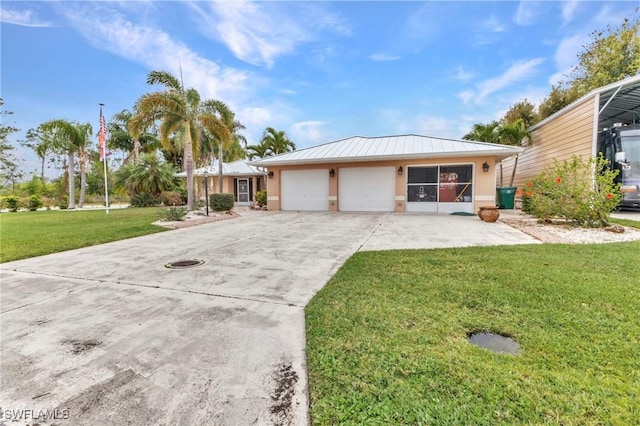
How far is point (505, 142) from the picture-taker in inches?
608

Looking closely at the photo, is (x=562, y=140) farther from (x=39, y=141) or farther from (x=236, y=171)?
(x=39, y=141)

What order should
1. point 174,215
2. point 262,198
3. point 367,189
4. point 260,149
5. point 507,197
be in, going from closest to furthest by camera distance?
point 174,215 → point 367,189 → point 507,197 → point 262,198 → point 260,149

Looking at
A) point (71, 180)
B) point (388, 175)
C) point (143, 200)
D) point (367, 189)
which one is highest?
point (71, 180)

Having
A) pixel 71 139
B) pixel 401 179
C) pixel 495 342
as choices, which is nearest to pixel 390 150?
pixel 401 179

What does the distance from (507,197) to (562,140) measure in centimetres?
338

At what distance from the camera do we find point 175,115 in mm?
12562

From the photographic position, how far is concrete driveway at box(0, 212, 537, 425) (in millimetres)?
1752

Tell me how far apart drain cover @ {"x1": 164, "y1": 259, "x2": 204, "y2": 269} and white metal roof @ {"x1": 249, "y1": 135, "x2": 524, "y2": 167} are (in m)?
8.73

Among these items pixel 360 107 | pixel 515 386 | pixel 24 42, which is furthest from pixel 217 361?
pixel 360 107

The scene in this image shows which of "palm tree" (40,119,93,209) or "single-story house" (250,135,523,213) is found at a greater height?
"palm tree" (40,119,93,209)

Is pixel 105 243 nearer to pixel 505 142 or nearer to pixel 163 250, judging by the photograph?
pixel 163 250

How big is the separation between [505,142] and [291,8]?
12.7 m

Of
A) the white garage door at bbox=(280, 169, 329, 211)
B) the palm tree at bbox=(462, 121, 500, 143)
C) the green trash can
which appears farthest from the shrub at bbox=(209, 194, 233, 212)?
the palm tree at bbox=(462, 121, 500, 143)

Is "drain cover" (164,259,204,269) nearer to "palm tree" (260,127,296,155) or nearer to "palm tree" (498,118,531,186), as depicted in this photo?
"palm tree" (498,118,531,186)
